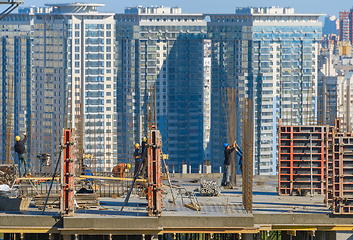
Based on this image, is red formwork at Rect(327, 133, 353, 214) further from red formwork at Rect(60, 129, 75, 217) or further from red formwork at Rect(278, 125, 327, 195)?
red formwork at Rect(60, 129, 75, 217)

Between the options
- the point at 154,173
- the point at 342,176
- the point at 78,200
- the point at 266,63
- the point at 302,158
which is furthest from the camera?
the point at 266,63

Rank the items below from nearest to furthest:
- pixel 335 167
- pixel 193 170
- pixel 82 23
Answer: pixel 335 167 < pixel 82 23 < pixel 193 170

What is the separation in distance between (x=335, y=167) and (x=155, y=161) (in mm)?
8264

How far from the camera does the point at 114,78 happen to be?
146875 millimetres

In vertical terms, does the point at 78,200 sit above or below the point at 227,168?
below

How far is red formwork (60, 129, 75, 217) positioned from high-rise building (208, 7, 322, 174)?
377 ft

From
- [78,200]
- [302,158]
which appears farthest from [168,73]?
[78,200]

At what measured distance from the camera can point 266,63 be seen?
5930 inches

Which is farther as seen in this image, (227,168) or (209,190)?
(227,168)

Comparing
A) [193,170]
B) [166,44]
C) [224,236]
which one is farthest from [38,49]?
[224,236]

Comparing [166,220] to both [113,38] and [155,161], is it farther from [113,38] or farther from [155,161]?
[113,38]

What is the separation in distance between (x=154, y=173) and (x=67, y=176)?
353cm

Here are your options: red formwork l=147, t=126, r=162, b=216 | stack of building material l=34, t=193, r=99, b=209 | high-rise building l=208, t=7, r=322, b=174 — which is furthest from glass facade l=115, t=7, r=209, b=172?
red formwork l=147, t=126, r=162, b=216

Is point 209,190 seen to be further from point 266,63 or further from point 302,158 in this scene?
point 266,63
